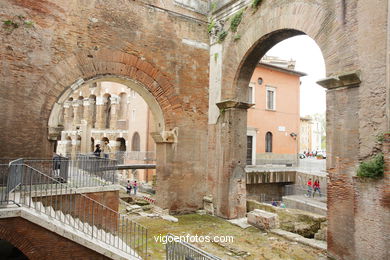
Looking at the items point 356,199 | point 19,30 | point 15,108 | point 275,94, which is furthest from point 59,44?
point 275,94

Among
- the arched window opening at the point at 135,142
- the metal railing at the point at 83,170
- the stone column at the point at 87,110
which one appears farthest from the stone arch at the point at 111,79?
the stone column at the point at 87,110

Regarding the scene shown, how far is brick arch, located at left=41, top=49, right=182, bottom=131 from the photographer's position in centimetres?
733

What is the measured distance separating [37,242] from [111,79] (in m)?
4.96

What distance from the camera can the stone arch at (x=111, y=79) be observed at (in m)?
7.34

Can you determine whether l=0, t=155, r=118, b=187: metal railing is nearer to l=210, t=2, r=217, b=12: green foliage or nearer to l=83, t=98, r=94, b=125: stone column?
l=210, t=2, r=217, b=12: green foliage

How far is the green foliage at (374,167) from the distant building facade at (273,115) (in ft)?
51.3

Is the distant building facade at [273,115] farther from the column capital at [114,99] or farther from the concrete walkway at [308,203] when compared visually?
the column capital at [114,99]

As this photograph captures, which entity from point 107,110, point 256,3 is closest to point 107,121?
point 107,110

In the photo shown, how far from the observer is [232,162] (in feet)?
29.4

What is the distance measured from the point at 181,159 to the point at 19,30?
5.72 meters

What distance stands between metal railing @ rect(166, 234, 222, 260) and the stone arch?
428cm

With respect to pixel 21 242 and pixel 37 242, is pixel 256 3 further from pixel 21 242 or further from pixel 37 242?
pixel 21 242

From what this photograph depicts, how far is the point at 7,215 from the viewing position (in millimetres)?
4762

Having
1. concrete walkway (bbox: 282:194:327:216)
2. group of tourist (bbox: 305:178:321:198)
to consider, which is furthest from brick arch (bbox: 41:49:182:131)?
group of tourist (bbox: 305:178:321:198)
